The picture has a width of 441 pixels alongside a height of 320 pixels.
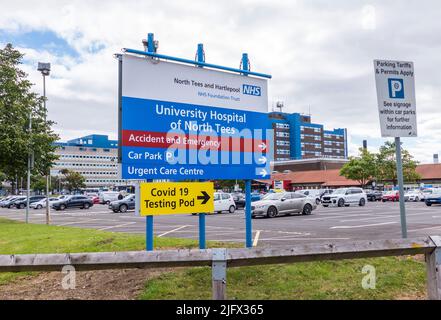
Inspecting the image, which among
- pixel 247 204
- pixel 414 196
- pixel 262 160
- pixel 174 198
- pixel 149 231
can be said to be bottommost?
pixel 414 196

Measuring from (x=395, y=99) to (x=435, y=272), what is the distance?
329 centimetres

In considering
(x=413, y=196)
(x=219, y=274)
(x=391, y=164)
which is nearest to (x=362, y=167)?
(x=391, y=164)

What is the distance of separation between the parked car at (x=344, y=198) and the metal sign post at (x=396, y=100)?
1237 inches

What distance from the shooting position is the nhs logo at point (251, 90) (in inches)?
314

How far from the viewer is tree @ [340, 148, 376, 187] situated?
7506cm

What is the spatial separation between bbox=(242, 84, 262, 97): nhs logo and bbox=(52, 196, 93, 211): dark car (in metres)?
42.6

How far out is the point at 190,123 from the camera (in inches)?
286

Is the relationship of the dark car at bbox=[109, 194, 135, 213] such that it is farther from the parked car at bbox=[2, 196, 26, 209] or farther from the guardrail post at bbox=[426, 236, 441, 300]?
the guardrail post at bbox=[426, 236, 441, 300]

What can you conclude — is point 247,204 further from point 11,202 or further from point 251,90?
point 11,202

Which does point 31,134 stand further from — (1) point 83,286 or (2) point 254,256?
(2) point 254,256

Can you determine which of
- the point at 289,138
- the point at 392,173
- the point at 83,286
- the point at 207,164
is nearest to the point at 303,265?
the point at 207,164

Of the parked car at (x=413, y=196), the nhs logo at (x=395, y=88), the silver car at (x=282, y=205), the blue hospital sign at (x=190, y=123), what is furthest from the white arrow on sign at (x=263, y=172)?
the parked car at (x=413, y=196)

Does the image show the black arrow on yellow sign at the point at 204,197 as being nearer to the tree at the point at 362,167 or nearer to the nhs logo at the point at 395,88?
the nhs logo at the point at 395,88

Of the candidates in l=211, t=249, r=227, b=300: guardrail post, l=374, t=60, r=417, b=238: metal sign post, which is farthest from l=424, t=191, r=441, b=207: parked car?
l=211, t=249, r=227, b=300: guardrail post
